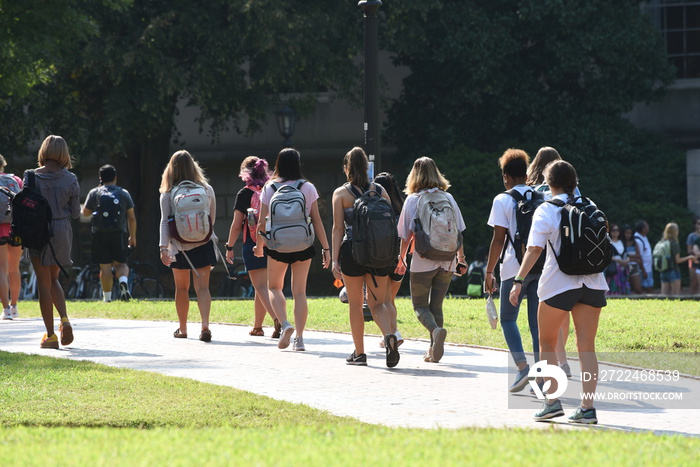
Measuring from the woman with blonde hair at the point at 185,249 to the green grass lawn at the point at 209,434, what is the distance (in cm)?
197

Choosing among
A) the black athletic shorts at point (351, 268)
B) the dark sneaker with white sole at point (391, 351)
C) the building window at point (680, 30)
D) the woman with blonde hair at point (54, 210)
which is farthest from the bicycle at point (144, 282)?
the building window at point (680, 30)

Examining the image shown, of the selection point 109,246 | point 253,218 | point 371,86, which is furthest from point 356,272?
point 109,246

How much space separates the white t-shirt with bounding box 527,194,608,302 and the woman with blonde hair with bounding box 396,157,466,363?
8.38ft

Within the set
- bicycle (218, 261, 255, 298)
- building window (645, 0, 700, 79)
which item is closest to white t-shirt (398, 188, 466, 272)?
bicycle (218, 261, 255, 298)

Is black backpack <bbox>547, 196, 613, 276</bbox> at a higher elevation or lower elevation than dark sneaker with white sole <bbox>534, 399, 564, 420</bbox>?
higher

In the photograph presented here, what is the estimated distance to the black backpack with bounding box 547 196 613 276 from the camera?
22.7 feet

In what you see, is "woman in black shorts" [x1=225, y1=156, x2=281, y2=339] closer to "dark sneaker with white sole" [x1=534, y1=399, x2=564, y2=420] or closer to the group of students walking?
the group of students walking

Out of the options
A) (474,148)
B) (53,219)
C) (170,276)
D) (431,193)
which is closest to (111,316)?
(53,219)

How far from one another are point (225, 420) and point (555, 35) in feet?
69.5

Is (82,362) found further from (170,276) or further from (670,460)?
(170,276)

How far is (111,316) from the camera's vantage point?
585 inches

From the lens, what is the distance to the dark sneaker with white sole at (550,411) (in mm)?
7074

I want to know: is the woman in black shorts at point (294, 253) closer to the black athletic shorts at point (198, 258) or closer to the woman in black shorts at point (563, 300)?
the black athletic shorts at point (198, 258)

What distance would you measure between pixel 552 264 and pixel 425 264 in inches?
105
